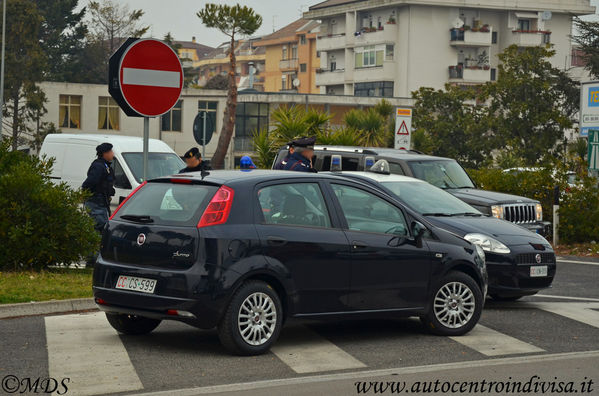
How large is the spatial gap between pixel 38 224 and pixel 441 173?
7218mm

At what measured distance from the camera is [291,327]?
10.6 m

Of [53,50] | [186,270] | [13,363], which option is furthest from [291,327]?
[53,50]

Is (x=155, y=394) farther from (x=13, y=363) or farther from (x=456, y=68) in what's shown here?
(x=456, y=68)

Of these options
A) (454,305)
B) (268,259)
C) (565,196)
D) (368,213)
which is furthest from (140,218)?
(565,196)

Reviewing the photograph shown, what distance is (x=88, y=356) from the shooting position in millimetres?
8680

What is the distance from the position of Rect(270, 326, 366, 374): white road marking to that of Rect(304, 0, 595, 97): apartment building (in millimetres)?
80668

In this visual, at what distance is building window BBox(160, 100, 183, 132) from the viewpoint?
69.9m

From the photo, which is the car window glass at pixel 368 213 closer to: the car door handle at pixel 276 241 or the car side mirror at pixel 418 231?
the car side mirror at pixel 418 231

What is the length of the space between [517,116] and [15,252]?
4406 cm

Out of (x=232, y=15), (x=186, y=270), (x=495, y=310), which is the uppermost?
(x=232, y=15)

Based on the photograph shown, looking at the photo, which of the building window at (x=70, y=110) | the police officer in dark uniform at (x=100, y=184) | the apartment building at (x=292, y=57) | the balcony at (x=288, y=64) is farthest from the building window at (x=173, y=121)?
the police officer in dark uniform at (x=100, y=184)

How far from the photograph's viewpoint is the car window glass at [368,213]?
966cm

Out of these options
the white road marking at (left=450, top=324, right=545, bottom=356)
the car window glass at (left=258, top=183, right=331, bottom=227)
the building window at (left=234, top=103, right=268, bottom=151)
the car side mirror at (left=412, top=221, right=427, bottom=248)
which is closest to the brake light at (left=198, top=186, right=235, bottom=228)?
the car window glass at (left=258, top=183, right=331, bottom=227)

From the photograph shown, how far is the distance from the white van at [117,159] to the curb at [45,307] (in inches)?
402
